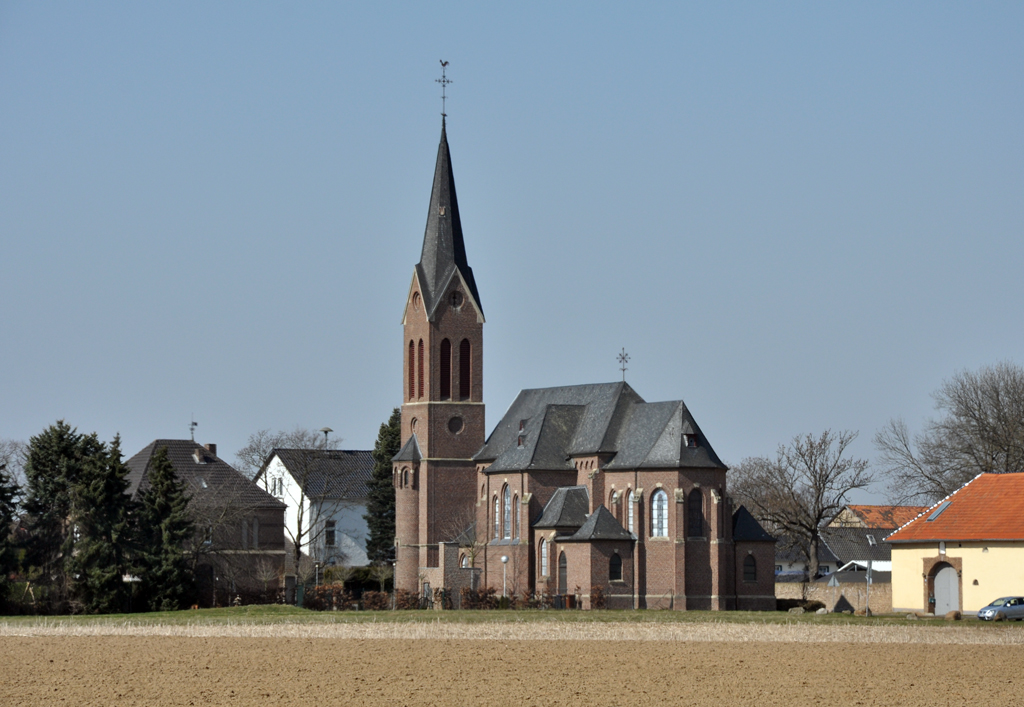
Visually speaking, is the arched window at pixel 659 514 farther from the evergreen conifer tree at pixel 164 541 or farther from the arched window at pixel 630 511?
the evergreen conifer tree at pixel 164 541

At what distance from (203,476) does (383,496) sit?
18.0 metres

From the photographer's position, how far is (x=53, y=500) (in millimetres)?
63656

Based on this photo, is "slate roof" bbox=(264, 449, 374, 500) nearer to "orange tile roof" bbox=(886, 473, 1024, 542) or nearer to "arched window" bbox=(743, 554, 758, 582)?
"arched window" bbox=(743, 554, 758, 582)

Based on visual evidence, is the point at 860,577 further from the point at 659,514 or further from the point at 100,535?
the point at 100,535

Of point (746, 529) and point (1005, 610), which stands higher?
point (746, 529)

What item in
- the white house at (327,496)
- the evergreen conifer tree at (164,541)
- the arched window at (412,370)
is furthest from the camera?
the white house at (327,496)

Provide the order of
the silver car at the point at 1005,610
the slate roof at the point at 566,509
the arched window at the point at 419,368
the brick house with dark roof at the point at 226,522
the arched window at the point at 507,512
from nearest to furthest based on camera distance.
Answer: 1. the silver car at the point at 1005,610
2. the slate roof at the point at 566,509
3. the brick house with dark roof at the point at 226,522
4. the arched window at the point at 507,512
5. the arched window at the point at 419,368

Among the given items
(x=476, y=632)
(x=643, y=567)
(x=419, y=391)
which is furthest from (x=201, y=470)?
(x=476, y=632)

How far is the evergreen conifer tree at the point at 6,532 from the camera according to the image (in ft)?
199

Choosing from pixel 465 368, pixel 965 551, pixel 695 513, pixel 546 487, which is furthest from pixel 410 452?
pixel 965 551

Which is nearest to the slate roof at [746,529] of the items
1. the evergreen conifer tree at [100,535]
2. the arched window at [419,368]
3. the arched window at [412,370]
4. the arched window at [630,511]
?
the arched window at [630,511]

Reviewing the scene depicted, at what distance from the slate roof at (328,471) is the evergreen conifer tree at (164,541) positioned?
31011 mm

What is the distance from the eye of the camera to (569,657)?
38.3m

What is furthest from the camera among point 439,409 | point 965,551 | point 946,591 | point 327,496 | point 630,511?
point 327,496
